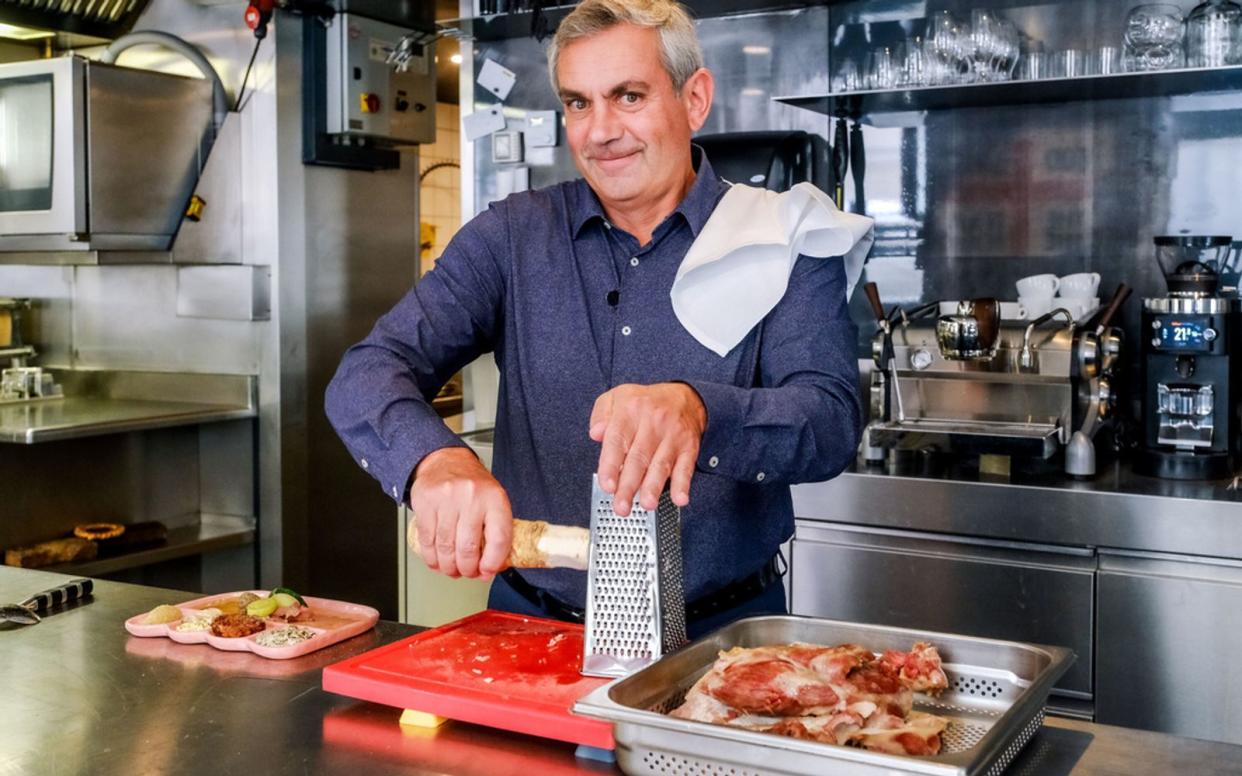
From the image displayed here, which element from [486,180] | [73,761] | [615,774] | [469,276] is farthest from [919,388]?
[73,761]

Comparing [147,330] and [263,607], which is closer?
[263,607]

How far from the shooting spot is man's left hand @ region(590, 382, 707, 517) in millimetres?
1478

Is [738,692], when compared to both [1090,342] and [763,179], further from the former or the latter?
[763,179]

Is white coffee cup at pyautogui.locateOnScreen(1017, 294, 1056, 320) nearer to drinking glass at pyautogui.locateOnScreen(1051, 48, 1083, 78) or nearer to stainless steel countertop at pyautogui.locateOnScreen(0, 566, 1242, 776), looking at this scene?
drinking glass at pyautogui.locateOnScreen(1051, 48, 1083, 78)

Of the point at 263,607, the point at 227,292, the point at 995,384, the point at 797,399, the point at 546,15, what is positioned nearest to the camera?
the point at 797,399

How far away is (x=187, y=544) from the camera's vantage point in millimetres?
4570

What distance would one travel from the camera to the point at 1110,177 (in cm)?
372

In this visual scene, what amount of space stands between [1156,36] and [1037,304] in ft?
2.46

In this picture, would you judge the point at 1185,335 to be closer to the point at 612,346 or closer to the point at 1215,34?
the point at 1215,34

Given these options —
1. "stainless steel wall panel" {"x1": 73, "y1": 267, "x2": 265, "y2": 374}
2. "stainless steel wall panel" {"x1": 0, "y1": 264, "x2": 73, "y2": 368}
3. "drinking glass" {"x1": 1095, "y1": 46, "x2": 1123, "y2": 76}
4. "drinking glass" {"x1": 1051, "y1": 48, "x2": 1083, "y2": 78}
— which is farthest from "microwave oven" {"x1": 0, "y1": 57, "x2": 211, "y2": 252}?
"drinking glass" {"x1": 1095, "y1": 46, "x2": 1123, "y2": 76}

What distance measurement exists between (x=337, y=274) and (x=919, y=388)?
2524 millimetres

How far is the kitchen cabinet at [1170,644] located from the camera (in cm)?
291

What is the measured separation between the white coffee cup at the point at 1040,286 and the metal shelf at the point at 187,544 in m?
2.89

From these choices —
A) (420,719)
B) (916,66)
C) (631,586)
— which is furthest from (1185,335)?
(420,719)
